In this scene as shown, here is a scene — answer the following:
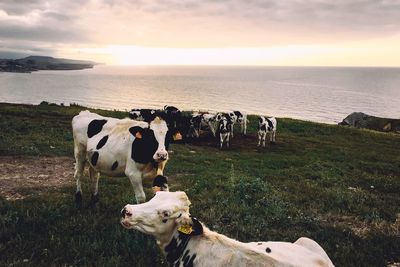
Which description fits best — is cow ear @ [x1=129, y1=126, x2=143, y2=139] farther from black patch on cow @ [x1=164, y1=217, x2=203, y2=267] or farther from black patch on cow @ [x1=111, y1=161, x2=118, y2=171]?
black patch on cow @ [x1=164, y1=217, x2=203, y2=267]

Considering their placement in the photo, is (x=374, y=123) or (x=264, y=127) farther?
(x=374, y=123)

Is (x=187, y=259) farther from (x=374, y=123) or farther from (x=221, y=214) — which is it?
(x=374, y=123)

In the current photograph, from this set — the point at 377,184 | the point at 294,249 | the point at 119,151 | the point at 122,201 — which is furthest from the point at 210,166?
the point at 294,249

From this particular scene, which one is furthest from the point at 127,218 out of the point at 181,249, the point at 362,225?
the point at 362,225

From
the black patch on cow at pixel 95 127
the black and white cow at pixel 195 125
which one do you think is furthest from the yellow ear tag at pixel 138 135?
the black and white cow at pixel 195 125

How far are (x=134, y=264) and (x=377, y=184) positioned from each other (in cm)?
1440

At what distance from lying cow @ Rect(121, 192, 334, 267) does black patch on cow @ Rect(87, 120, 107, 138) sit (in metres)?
5.64

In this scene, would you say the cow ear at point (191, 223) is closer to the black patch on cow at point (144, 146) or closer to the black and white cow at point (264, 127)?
the black patch on cow at point (144, 146)

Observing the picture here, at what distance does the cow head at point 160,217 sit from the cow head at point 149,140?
132 inches

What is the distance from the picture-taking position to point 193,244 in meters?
5.07

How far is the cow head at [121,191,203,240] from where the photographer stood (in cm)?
491

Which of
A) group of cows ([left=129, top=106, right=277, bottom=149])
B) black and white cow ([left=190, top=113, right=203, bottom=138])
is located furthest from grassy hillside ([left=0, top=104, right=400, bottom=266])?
black and white cow ([left=190, top=113, right=203, bottom=138])

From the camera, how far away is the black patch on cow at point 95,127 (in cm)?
1040

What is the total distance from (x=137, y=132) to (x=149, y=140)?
0.40m
